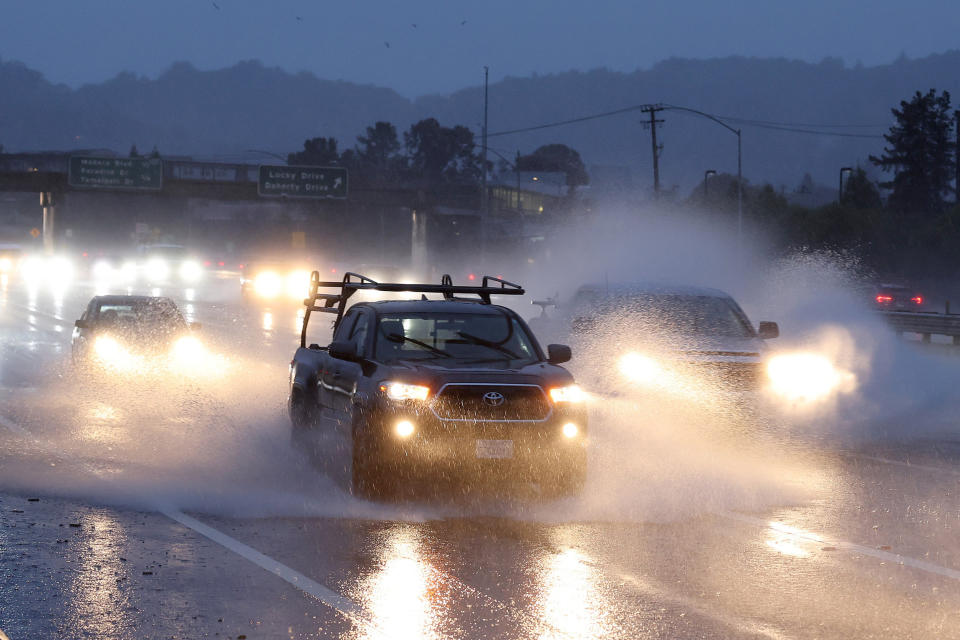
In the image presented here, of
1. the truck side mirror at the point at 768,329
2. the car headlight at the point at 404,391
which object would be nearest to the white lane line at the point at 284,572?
the car headlight at the point at 404,391

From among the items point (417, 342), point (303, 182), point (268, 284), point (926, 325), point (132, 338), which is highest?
point (303, 182)

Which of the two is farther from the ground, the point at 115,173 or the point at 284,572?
the point at 115,173

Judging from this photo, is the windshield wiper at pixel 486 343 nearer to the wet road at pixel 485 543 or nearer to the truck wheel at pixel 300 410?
the wet road at pixel 485 543

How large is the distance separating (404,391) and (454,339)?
128 centimetres

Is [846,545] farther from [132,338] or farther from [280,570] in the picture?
[132,338]

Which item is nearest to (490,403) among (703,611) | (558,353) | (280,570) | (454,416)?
(454,416)

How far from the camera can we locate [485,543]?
8859 mm

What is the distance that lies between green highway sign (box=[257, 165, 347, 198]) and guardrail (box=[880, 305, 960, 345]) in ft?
130

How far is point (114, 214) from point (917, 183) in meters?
106

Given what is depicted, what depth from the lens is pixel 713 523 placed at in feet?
31.6

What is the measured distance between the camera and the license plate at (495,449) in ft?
33.1

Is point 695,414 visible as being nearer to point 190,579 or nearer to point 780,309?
point 190,579

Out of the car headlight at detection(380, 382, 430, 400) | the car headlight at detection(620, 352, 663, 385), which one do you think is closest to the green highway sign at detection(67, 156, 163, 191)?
the car headlight at detection(620, 352, 663, 385)

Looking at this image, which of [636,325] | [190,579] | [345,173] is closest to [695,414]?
[636,325]
